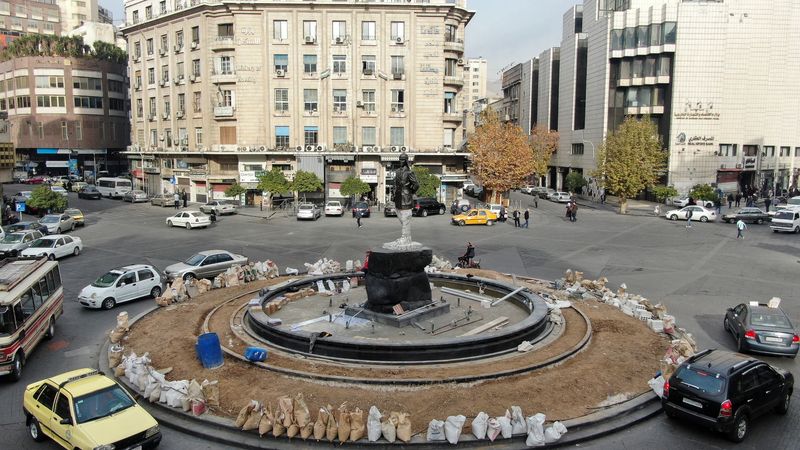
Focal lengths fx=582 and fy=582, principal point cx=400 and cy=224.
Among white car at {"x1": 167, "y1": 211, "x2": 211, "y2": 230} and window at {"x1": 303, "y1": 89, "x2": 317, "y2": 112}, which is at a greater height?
window at {"x1": 303, "y1": 89, "x2": 317, "y2": 112}

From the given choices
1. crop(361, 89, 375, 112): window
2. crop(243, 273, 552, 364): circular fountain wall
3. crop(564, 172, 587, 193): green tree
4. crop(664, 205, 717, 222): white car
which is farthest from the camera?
crop(564, 172, 587, 193): green tree

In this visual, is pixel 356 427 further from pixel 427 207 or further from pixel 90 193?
pixel 90 193

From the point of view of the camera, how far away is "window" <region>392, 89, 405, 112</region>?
5556 cm

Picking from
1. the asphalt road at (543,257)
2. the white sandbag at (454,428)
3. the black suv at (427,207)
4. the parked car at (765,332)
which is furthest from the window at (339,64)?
the white sandbag at (454,428)

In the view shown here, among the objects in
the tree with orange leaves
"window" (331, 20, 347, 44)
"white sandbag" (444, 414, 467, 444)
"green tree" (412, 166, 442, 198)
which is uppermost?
"window" (331, 20, 347, 44)

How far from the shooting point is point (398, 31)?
5488cm

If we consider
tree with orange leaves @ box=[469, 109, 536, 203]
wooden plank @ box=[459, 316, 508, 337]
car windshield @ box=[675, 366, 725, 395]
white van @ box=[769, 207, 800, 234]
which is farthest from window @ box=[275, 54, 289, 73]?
car windshield @ box=[675, 366, 725, 395]

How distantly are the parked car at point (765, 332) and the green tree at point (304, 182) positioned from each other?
40.2 meters

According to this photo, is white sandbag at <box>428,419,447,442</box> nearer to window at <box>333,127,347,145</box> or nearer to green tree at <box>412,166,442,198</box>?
green tree at <box>412,166,442,198</box>

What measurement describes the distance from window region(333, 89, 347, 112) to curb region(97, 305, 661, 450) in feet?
148

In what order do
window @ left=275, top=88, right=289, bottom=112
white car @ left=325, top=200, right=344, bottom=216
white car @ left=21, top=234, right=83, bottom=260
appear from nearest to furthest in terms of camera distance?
white car @ left=21, top=234, right=83, bottom=260
white car @ left=325, top=200, right=344, bottom=216
window @ left=275, top=88, right=289, bottom=112

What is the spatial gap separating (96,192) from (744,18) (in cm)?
7232

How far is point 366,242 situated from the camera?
3497cm

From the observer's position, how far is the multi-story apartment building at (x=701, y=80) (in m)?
62.2
